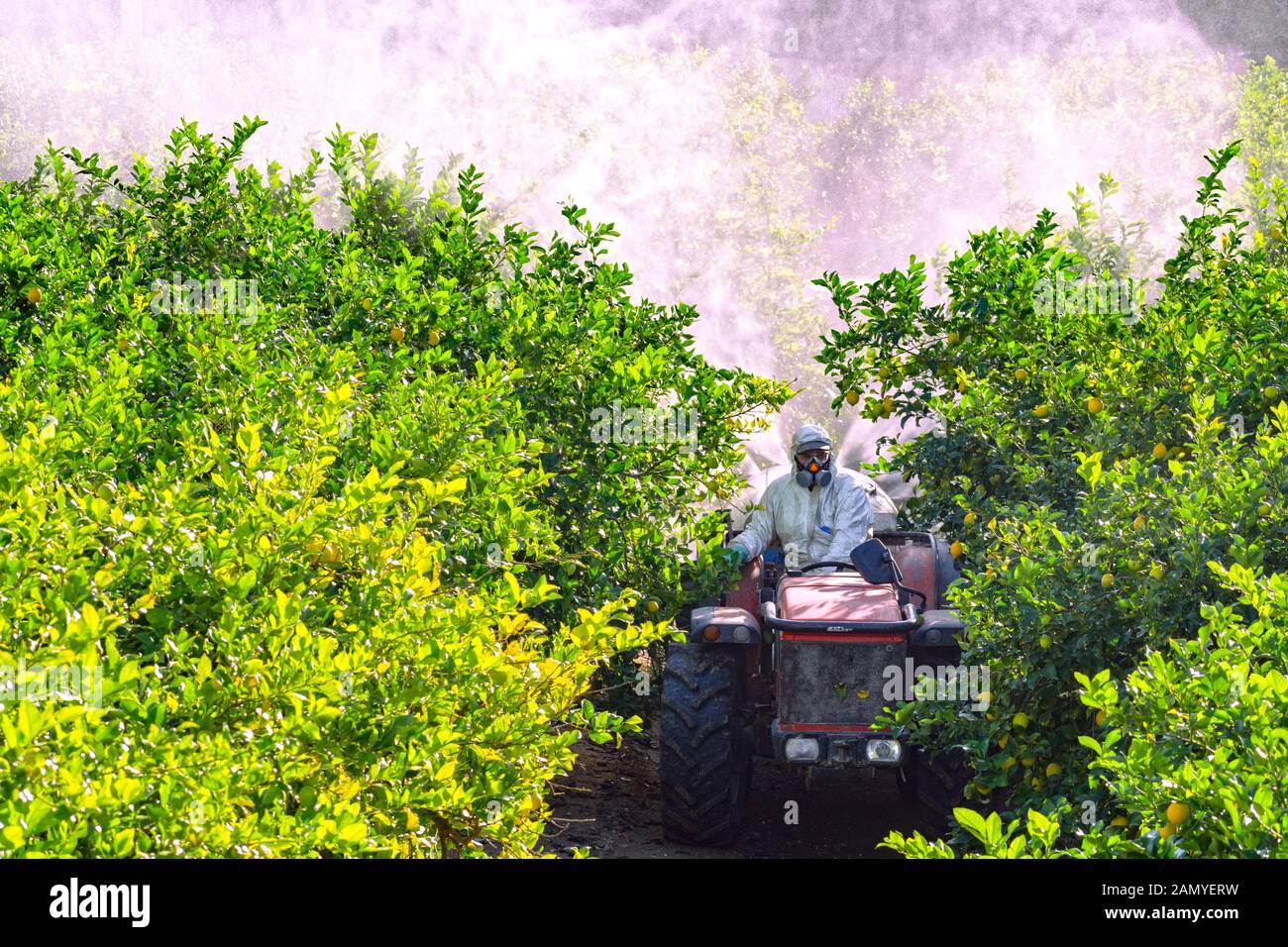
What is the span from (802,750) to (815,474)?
188 cm

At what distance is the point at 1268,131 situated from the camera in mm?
29078

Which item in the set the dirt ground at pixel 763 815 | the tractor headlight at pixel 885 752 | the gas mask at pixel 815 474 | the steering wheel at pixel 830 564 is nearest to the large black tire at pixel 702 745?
the dirt ground at pixel 763 815

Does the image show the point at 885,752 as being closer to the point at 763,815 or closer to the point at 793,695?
the point at 793,695

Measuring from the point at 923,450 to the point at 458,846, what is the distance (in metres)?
5.13

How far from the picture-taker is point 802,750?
6324mm

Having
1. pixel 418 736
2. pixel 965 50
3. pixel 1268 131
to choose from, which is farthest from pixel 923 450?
pixel 965 50

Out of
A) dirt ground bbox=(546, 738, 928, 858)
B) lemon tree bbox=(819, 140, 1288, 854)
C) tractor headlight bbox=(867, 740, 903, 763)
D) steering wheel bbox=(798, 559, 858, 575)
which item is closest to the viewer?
lemon tree bbox=(819, 140, 1288, 854)

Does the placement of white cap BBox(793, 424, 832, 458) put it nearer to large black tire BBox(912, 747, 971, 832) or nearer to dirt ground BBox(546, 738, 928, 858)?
dirt ground BBox(546, 738, 928, 858)

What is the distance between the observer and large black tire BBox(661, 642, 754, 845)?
6.42m

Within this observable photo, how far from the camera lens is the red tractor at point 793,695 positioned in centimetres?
635

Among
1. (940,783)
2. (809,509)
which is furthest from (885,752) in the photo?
(809,509)

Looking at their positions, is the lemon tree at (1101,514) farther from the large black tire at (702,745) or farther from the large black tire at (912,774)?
the large black tire at (702,745)

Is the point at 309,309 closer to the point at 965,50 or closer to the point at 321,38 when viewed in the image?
the point at 321,38

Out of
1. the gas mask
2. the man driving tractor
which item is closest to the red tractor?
the man driving tractor
